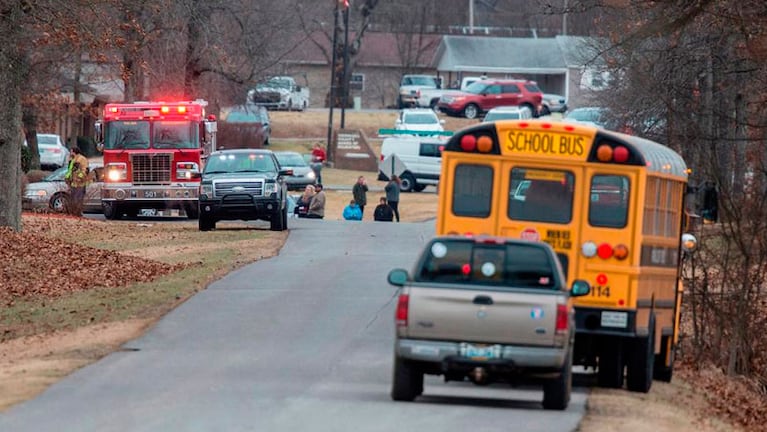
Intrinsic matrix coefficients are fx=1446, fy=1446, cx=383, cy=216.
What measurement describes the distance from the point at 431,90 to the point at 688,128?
57.3 metres

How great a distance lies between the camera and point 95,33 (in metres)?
25.9

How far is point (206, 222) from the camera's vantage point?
3384cm

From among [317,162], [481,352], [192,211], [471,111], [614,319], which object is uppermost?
[471,111]

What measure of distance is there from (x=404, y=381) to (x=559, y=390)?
1.37m

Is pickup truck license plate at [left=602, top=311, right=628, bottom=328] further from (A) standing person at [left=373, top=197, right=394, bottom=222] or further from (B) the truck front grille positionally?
(A) standing person at [left=373, top=197, right=394, bottom=222]

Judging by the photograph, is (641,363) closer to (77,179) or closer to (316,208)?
(77,179)

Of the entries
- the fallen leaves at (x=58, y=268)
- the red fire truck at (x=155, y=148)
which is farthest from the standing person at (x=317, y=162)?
the fallen leaves at (x=58, y=268)

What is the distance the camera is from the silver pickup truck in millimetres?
12289

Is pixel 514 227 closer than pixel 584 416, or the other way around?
pixel 584 416

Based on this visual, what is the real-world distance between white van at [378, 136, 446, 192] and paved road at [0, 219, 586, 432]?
1315 inches

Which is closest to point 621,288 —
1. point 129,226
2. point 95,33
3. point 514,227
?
point 514,227

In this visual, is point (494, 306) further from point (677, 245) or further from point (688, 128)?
point (688, 128)

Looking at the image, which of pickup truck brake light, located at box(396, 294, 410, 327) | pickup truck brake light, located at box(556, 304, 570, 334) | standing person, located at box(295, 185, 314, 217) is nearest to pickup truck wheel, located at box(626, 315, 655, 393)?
pickup truck brake light, located at box(556, 304, 570, 334)

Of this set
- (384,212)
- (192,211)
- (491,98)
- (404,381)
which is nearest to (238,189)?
(192,211)
